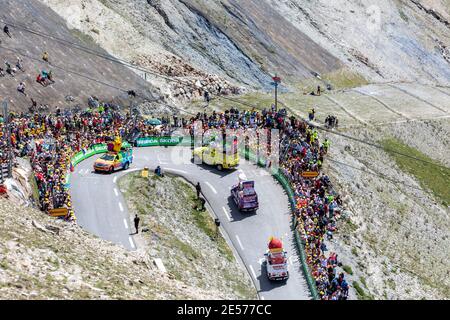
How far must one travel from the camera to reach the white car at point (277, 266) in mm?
40031

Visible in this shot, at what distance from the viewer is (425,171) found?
67000 mm

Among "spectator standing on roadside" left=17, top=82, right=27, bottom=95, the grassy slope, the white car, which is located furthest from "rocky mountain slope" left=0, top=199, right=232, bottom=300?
the grassy slope

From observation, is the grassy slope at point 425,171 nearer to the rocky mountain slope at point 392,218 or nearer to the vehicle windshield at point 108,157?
the rocky mountain slope at point 392,218

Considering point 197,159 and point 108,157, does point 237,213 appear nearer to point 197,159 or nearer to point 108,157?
point 197,159

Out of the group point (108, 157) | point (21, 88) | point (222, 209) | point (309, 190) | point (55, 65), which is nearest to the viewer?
point (222, 209)

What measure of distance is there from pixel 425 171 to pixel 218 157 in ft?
81.4

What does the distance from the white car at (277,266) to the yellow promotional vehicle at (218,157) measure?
43.9ft

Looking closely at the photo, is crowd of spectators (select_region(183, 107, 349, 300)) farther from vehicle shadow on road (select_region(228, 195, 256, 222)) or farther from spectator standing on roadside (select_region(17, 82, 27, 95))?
spectator standing on roadside (select_region(17, 82, 27, 95))

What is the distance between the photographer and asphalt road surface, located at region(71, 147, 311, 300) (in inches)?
1597

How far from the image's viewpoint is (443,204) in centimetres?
6244

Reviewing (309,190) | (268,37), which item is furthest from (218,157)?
(268,37)

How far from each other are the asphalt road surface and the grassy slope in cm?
1971

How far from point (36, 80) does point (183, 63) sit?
19.5 m
